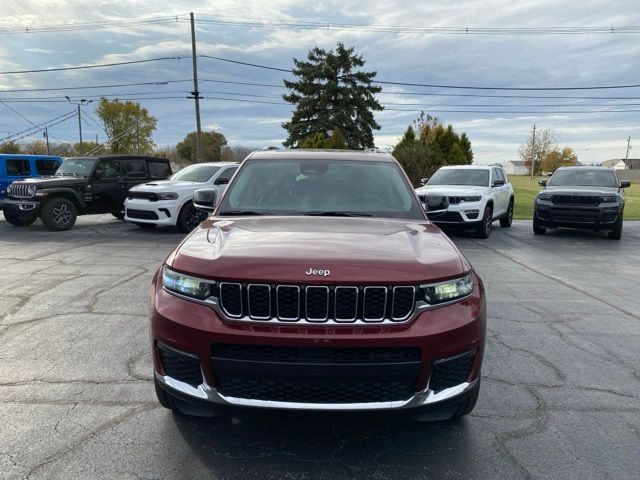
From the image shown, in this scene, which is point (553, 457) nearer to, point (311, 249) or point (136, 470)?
point (311, 249)

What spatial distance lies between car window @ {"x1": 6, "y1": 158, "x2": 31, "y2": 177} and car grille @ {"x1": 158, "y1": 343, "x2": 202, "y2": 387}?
14.4 metres

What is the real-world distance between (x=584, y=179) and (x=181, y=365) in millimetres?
13358

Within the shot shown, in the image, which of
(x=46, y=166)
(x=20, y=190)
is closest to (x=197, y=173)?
(x=20, y=190)

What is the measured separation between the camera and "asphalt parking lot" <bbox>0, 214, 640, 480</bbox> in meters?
2.64

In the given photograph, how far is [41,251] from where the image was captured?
928 centimetres

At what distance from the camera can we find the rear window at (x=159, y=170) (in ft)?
46.1

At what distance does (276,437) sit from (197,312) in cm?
96

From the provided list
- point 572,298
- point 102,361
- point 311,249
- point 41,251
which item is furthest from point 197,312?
point 41,251

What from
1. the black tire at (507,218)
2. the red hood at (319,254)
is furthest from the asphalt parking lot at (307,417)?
the black tire at (507,218)

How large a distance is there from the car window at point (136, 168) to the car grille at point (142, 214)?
206 centimetres

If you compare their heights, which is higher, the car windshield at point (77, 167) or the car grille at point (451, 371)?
the car windshield at point (77, 167)

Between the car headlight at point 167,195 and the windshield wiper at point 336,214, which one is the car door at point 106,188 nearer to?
the car headlight at point 167,195

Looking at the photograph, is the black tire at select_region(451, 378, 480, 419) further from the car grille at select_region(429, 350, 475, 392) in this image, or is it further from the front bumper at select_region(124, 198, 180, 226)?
the front bumper at select_region(124, 198, 180, 226)

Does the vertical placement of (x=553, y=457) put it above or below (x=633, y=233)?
above
